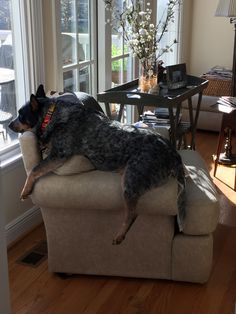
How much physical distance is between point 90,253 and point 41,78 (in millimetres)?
1211

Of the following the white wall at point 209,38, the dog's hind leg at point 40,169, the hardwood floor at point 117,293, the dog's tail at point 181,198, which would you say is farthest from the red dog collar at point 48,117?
the white wall at point 209,38

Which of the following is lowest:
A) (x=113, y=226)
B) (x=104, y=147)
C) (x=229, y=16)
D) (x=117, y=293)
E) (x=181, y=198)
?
(x=117, y=293)

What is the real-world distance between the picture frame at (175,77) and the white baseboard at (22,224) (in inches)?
56.8

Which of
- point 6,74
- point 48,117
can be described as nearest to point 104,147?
point 48,117

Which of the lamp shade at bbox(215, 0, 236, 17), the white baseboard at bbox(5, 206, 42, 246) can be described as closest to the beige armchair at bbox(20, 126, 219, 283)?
the white baseboard at bbox(5, 206, 42, 246)

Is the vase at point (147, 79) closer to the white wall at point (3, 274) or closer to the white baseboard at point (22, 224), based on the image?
the white baseboard at point (22, 224)

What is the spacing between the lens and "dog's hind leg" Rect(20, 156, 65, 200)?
2248 mm

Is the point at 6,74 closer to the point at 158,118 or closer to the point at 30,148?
the point at 30,148

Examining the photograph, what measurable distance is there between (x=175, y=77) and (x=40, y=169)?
1773 millimetres

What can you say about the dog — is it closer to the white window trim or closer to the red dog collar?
the red dog collar

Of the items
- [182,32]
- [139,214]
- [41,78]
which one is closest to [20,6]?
[41,78]

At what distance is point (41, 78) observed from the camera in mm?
2949

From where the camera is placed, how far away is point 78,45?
11.5 ft

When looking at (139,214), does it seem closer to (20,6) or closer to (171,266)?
(171,266)
